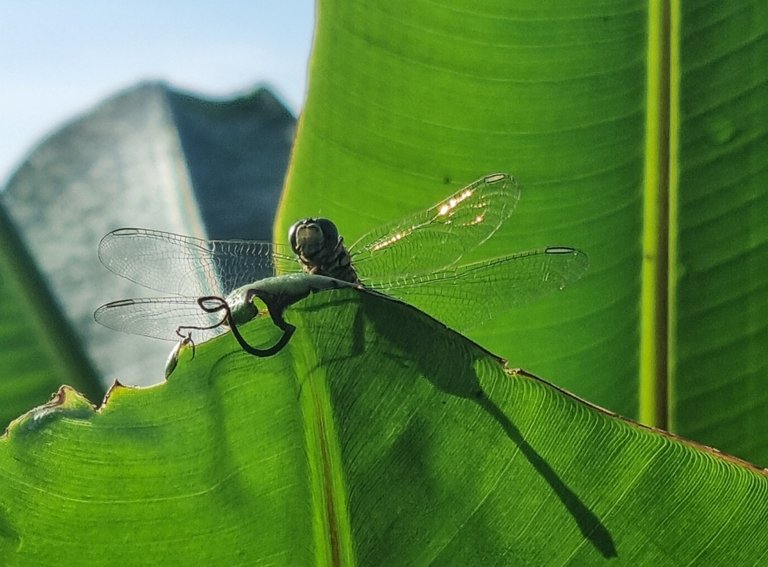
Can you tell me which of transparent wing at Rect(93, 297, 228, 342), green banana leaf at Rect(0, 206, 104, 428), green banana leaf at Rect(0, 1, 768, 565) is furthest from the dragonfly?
green banana leaf at Rect(0, 206, 104, 428)

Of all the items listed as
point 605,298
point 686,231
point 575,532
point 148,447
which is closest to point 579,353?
point 605,298

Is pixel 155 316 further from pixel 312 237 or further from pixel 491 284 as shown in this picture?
pixel 491 284

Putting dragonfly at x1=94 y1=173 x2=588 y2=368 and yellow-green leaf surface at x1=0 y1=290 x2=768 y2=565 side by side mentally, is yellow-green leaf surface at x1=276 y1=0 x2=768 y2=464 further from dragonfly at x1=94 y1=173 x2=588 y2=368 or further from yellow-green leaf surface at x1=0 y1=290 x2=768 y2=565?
yellow-green leaf surface at x1=0 y1=290 x2=768 y2=565

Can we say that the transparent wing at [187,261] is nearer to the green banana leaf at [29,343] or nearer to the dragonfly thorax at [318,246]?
the dragonfly thorax at [318,246]

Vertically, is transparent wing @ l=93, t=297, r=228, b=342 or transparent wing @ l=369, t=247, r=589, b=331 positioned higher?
transparent wing @ l=93, t=297, r=228, b=342

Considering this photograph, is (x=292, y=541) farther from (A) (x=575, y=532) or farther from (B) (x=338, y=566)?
(A) (x=575, y=532)
